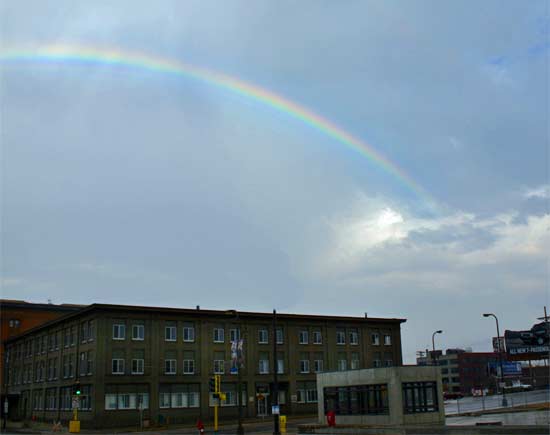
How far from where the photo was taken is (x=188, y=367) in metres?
70.7

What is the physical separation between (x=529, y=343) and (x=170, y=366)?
39.5 m

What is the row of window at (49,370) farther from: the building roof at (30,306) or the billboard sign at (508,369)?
the billboard sign at (508,369)

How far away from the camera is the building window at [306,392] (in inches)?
3059

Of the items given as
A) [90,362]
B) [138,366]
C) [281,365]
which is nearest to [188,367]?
[138,366]

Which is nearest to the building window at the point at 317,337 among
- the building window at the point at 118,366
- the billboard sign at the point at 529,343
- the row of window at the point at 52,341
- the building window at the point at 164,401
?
the building window at the point at 164,401

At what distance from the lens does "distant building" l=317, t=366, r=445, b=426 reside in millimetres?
45250

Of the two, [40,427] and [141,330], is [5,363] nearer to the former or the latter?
[40,427]

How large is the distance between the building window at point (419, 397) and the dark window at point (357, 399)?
147cm

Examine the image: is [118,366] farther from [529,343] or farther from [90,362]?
[529,343]

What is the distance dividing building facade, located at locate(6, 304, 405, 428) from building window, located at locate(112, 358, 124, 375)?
0.11 m

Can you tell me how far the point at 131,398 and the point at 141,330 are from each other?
7251 mm

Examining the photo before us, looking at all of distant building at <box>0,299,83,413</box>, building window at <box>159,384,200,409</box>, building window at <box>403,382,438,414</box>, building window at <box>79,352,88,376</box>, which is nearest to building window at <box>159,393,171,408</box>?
building window at <box>159,384,200,409</box>

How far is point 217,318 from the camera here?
74062mm

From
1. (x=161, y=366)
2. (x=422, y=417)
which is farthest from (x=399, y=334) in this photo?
(x=422, y=417)
